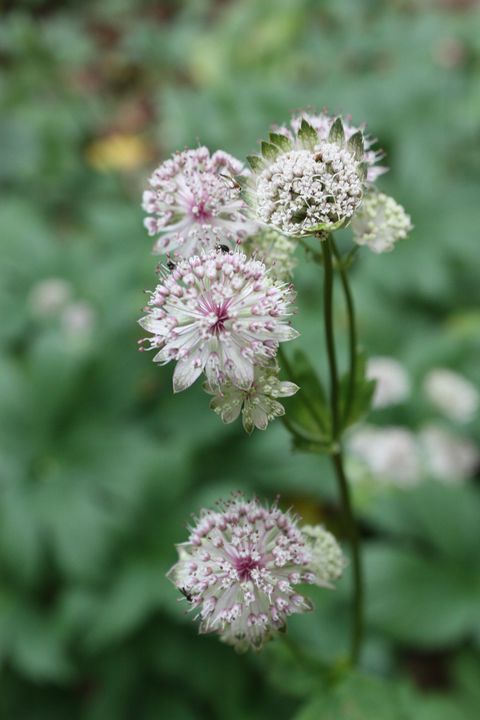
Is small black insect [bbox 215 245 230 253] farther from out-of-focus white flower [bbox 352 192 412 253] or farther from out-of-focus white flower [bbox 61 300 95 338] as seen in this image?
out-of-focus white flower [bbox 61 300 95 338]

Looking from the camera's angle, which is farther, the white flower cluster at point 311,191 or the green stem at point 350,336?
the green stem at point 350,336

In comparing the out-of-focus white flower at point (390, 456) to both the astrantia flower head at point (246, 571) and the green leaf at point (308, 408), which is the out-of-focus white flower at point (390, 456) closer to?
the green leaf at point (308, 408)

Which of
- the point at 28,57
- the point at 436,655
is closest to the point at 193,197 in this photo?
the point at 436,655

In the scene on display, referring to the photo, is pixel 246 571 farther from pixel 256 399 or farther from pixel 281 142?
pixel 281 142

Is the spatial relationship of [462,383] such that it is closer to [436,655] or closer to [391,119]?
[436,655]

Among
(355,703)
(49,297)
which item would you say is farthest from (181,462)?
(355,703)

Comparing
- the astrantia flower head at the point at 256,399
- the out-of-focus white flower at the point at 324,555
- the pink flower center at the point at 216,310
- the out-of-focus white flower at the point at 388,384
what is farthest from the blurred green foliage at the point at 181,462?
the pink flower center at the point at 216,310
